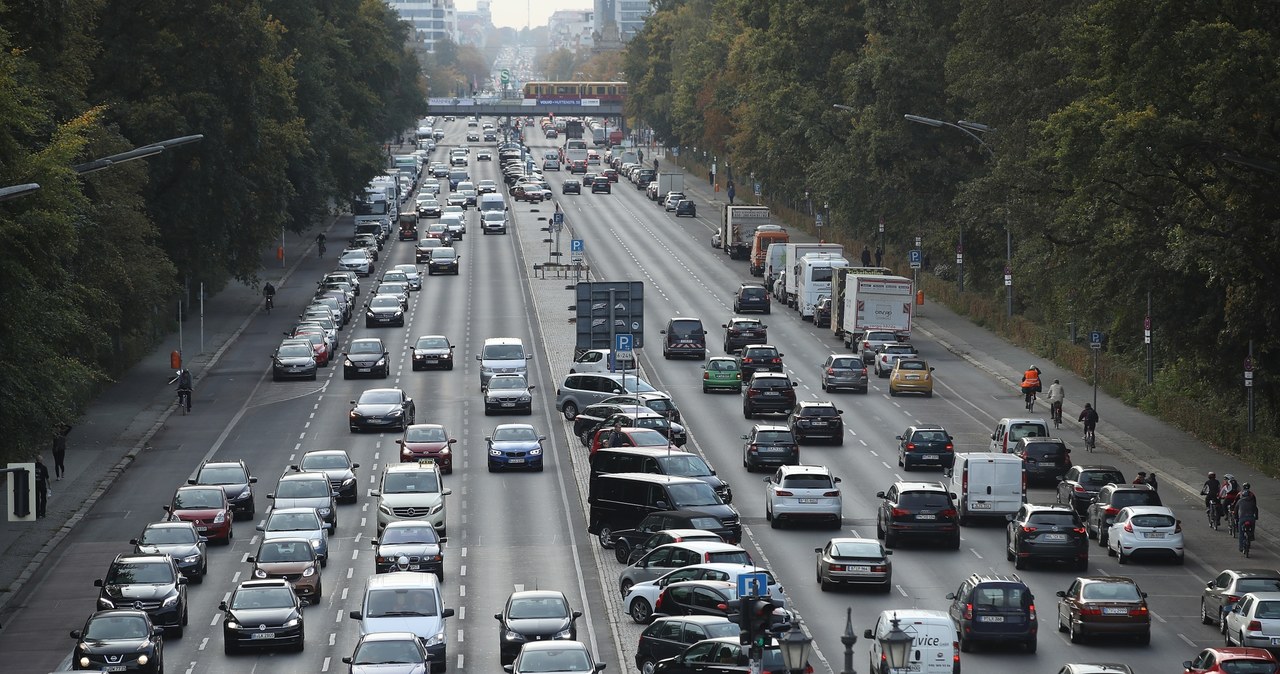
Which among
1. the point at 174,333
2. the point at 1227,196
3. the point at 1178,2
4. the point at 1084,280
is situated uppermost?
the point at 1178,2

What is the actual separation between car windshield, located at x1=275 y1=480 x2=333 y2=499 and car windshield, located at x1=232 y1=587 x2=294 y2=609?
10664 millimetres

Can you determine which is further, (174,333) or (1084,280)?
(174,333)

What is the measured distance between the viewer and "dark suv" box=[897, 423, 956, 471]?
5244 centimetres

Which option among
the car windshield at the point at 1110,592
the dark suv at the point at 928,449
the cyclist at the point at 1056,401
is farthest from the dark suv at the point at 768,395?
the car windshield at the point at 1110,592

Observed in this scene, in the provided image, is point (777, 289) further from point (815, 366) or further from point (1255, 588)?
point (1255, 588)

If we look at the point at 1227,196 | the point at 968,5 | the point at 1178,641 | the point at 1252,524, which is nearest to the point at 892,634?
the point at 1178,641

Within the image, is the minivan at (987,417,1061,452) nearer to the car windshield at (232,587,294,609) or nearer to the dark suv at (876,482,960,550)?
the dark suv at (876,482,960,550)

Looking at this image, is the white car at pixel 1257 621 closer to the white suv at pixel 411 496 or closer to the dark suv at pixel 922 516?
the dark suv at pixel 922 516

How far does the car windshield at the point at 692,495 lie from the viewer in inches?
1672

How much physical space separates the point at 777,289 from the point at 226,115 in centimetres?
2913

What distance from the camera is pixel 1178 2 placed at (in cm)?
5138

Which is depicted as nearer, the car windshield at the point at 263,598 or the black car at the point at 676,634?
the black car at the point at 676,634

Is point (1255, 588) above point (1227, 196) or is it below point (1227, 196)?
below

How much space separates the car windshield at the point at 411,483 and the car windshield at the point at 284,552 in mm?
6475
